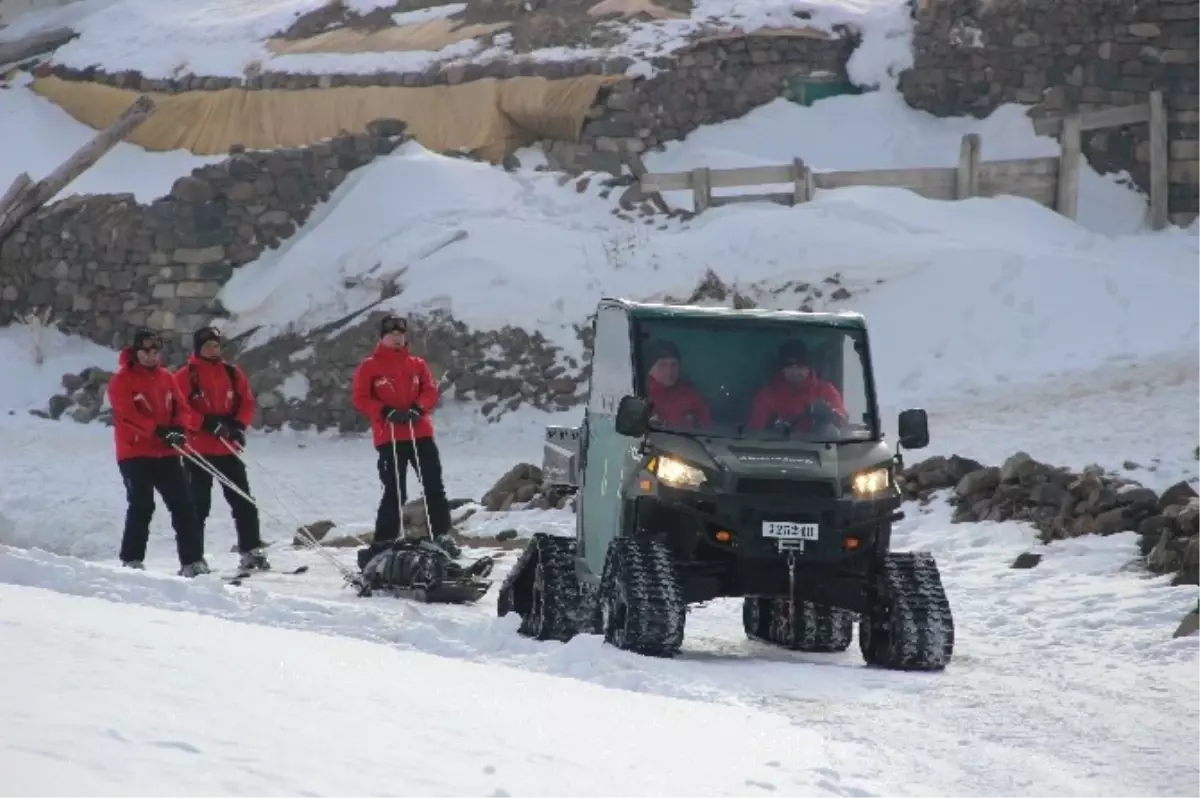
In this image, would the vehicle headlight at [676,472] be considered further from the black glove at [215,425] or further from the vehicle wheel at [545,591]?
the black glove at [215,425]

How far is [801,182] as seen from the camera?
2727 centimetres

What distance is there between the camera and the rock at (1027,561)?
1492cm

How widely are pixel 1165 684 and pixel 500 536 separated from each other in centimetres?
832

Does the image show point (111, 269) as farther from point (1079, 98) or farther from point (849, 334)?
point (849, 334)

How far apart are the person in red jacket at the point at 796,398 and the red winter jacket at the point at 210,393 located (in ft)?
17.8

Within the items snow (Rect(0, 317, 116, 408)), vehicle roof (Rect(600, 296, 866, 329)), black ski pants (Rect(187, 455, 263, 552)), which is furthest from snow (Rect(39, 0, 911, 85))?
vehicle roof (Rect(600, 296, 866, 329))

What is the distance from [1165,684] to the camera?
34.7ft

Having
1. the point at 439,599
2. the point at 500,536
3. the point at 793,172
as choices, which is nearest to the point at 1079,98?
the point at 793,172

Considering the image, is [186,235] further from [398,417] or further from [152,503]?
[398,417]

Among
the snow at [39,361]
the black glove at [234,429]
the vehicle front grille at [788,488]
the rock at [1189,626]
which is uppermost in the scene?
the vehicle front grille at [788,488]

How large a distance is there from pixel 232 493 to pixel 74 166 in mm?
16667

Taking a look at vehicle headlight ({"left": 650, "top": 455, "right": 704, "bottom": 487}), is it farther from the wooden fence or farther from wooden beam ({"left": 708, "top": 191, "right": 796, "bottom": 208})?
wooden beam ({"left": 708, "top": 191, "right": 796, "bottom": 208})

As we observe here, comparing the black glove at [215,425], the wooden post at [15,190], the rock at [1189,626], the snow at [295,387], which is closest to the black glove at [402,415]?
the black glove at [215,425]

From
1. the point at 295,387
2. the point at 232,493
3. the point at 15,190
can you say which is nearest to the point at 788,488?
the point at 232,493
